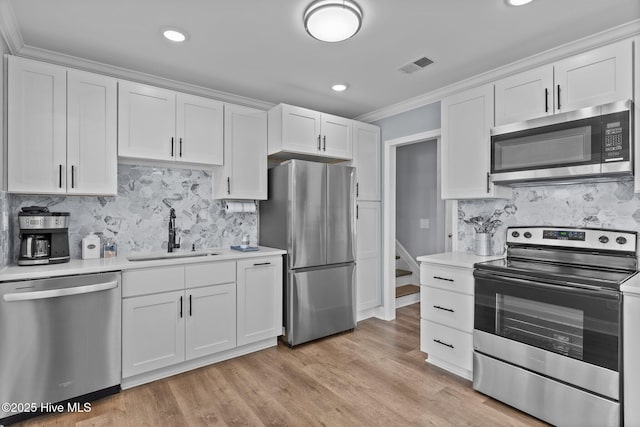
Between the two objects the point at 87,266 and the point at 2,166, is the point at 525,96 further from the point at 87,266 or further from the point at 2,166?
the point at 2,166

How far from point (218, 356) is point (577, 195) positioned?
3165 millimetres

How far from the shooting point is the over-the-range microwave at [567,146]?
77.8 inches

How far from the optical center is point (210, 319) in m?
2.81

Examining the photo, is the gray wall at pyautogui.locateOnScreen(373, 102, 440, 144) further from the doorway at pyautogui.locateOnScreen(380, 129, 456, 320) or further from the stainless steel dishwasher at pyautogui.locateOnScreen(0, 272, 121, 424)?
the stainless steel dishwasher at pyautogui.locateOnScreen(0, 272, 121, 424)

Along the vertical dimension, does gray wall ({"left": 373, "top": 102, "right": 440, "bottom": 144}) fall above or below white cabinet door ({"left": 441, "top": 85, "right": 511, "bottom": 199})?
above

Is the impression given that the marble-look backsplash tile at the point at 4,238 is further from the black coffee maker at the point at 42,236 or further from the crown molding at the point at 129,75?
the crown molding at the point at 129,75

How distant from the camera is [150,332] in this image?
2.52 m

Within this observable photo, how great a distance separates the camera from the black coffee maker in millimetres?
2275

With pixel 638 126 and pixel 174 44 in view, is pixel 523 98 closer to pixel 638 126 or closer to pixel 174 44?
pixel 638 126

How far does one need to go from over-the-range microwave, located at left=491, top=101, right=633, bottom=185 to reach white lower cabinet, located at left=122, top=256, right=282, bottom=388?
2.16 m

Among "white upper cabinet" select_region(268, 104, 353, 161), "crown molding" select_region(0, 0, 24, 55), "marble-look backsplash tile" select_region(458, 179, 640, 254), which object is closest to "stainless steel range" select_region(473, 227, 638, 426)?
"marble-look backsplash tile" select_region(458, 179, 640, 254)

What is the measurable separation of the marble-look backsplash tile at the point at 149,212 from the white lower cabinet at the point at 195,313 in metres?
0.64

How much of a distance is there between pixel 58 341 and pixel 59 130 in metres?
1.46

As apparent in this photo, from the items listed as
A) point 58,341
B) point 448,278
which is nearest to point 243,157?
point 58,341
